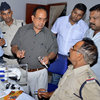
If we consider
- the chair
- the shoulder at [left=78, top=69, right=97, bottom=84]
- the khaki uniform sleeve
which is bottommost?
the chair

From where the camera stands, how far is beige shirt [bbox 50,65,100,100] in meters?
1.24

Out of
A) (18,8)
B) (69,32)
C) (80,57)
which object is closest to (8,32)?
(69,32)

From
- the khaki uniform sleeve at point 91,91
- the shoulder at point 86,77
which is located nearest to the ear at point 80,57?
the shoulder at point 86,77

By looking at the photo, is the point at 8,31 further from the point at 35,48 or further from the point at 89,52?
the point at 89,52

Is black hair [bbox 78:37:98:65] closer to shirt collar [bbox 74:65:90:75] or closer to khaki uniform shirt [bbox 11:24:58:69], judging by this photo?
shirt collar [bbox 74:65:90:75]

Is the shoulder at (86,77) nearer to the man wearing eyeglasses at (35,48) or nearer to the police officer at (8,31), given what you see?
the man wearing eyeglasses at (35,48)

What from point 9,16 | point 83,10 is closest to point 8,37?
point 9,16

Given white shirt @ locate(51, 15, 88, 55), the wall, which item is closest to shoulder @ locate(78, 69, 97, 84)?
white shirt @ locate(51, 15, 88, 55)

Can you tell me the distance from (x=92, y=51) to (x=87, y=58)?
0.09m

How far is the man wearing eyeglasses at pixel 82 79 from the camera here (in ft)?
4.10

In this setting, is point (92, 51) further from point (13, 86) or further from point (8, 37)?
point (8, 37)

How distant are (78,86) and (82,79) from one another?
79 mm

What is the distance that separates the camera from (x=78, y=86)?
133 centimetres

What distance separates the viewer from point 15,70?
1.64 meters
